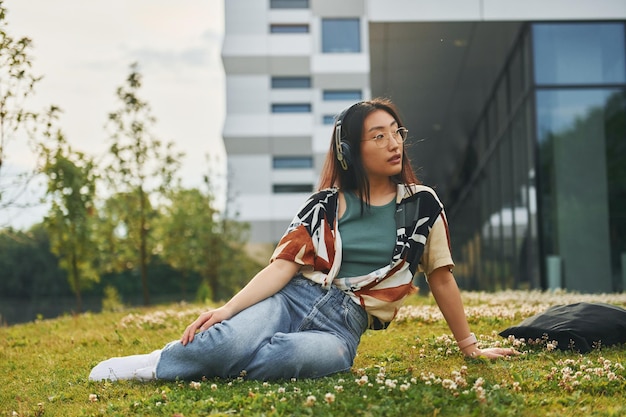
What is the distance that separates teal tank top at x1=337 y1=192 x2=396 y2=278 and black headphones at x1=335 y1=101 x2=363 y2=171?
0.91 ft

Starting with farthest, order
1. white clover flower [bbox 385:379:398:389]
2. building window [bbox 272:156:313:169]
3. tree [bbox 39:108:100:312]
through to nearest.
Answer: building window [bbox 272:156:313:169], tree [bbox 39:108:100:312], white clover flower [bbox 385:379:398:389]

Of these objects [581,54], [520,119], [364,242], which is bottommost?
[364,242]

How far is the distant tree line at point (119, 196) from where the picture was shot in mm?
8797

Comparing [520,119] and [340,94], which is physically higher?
[340,94]

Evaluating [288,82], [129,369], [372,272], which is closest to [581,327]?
[372,272]

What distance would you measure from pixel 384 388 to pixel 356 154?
4.64 ft

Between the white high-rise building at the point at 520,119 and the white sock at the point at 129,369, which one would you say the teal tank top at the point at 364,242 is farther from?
the white high-rise building at the point at 520,119

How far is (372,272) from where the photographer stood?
462cm

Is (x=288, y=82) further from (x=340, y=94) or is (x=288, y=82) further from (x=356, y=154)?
(x=356, y=154)

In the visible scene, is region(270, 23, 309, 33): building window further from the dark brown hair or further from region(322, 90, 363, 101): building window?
the dark brown hair

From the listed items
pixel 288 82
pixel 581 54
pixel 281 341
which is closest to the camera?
pixel 281 341

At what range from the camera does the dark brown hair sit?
4711 millimetres

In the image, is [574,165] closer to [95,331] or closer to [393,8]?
[393,8]

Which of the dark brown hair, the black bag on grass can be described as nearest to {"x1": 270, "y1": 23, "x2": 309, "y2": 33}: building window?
the black bag on grass
